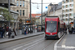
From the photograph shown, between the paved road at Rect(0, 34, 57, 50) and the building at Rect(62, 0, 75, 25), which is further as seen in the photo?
the building at Rect(62, 0, 75, 25)

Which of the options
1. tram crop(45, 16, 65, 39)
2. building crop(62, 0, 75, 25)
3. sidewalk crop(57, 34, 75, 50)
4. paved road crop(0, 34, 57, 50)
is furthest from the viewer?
building crop(62, 0, 75, 25)

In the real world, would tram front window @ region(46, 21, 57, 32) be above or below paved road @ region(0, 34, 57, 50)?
above

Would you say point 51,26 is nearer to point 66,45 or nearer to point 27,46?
point 66,45

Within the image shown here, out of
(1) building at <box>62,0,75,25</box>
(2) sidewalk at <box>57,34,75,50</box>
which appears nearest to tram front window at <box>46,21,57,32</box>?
(2) sidewalk at <box>57,34,75,50</box>

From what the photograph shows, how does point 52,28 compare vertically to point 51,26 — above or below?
below

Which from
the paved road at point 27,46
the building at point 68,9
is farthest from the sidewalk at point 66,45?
the building at point 68,9

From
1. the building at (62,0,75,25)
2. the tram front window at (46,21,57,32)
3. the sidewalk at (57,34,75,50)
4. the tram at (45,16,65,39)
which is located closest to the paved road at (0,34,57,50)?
the sidewalk at (57,34,75,50)

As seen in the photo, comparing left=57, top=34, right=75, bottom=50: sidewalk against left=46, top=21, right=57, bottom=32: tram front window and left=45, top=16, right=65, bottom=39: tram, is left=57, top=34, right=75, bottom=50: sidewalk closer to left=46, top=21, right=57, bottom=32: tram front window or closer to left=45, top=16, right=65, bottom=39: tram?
left=45, top=16, right=65, bottom=39: tram

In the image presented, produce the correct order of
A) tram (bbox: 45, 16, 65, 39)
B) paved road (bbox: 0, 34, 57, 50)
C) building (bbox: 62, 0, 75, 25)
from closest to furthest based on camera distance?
paved road (bbox: 0, 34, 57, 50), tram (bbox: 45, 16, 65, 39), building (bbox: 62, 0, 75, 25)

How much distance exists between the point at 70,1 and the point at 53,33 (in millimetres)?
88820

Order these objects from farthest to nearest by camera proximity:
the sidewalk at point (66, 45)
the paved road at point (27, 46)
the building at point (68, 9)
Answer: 1. the building at point (68, 9)
2. the paved road at point (27, 46)
3. the sidewalk at point (66, 45)

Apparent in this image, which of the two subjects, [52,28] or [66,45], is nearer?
[66,45]

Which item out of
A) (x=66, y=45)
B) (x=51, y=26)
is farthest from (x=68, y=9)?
(x=66, y=45)

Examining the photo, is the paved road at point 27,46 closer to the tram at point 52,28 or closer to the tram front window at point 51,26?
the tram at point 52,28
